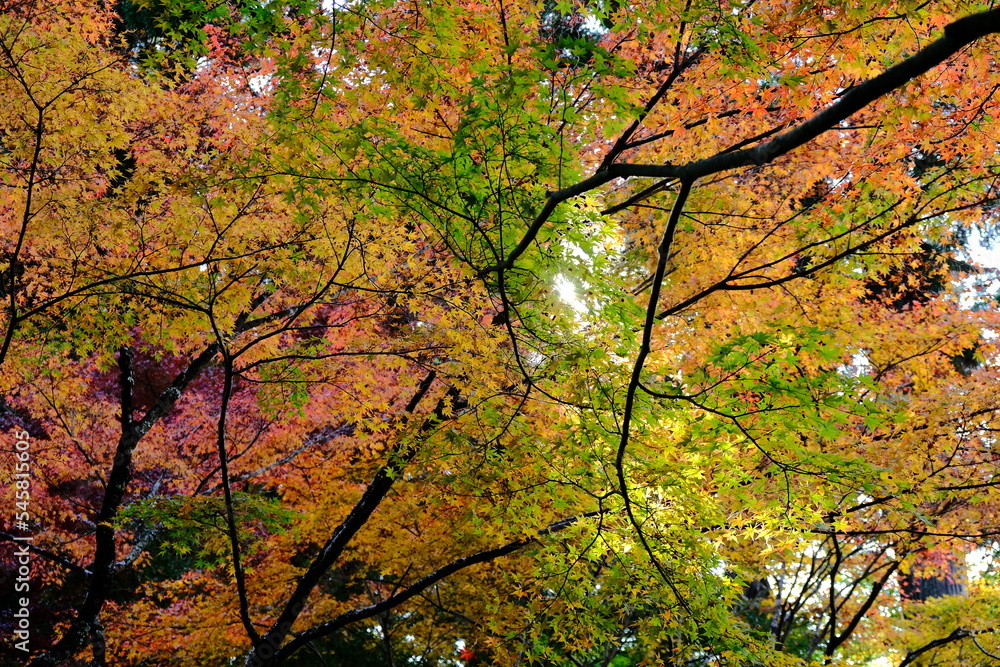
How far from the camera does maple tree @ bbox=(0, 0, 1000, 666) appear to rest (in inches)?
160

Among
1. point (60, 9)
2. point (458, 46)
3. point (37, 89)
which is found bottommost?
point (458, 46)

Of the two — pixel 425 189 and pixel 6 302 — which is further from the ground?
pixel 6 302

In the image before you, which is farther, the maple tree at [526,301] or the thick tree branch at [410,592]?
the thick tree branch at [410,592]

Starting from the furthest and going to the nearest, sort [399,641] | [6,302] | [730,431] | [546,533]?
[399,641]
[6,302]
[546,533]
[730,431]

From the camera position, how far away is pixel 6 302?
7.48 metres

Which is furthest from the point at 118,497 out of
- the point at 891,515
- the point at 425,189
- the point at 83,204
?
the point at 891,515

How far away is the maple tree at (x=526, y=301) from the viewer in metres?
4.06

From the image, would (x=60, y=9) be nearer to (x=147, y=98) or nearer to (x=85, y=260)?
(x=147, y=98)

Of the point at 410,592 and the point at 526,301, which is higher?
the point at 526,301

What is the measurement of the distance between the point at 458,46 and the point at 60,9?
15.4ft

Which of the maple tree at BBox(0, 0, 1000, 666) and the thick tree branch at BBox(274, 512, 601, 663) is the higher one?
the maple tree at BBox(0, 0, 1000, 666)

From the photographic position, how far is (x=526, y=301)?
4.59 m

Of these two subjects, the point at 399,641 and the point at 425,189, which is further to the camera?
the point at 399,641

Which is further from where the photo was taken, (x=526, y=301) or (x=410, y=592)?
(x=410, y=592)
